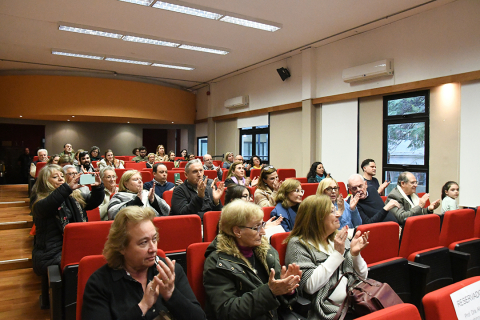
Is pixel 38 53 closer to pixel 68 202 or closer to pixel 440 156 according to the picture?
pixel 68 202

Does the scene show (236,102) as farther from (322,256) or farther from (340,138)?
(322,256)

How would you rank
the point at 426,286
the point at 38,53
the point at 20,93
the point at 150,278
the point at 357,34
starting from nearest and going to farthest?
the point at 150,278 → the point at 426,286 → the point at 357,34 → the point at 38,53 → the point at 20,93

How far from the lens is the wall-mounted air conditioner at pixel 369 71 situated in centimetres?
645

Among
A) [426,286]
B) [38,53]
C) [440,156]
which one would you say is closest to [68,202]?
[426,286]

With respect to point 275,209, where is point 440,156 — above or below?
above

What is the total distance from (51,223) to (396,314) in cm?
238

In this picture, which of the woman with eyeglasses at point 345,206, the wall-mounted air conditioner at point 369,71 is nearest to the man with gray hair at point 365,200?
the woman with eyeglasses at point 345,206

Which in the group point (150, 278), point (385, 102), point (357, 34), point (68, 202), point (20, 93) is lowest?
point (150, 278)

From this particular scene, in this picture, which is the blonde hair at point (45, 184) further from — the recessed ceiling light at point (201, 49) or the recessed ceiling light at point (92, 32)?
the recessed ceiling light at point (201, 49)

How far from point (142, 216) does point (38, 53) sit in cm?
929

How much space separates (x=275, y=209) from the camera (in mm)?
2971

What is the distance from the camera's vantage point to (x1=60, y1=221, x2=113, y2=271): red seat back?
2.16 metres

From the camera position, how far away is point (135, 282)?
1513 millimetres

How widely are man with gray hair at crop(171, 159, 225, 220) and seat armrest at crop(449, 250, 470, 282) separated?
2.16m
